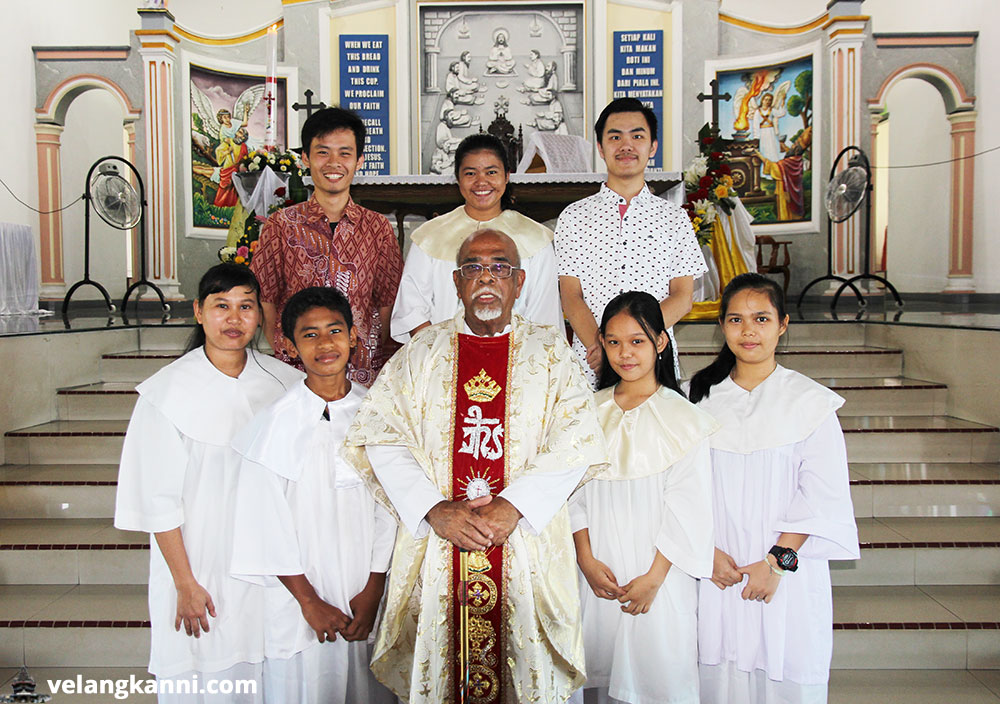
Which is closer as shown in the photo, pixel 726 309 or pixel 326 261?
pixel 726 309

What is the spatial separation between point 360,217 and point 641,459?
143cm

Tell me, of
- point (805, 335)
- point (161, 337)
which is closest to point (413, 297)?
point (161, 337)


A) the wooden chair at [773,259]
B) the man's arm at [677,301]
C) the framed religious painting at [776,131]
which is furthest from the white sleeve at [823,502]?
the framed religious painting at [776,131]

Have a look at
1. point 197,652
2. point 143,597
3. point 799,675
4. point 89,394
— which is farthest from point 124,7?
point 799,675

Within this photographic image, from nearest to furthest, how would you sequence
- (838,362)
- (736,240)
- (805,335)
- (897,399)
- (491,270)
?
(491,270) < (897,399) < (838,362) < (805,335) < (736,240)

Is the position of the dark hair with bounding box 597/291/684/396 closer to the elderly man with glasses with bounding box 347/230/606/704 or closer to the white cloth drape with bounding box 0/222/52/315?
the elderly man with glasses with bounding box 347/230/606/704

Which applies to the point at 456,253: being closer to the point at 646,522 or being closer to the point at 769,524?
the point at 646,522

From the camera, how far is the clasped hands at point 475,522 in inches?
86.5

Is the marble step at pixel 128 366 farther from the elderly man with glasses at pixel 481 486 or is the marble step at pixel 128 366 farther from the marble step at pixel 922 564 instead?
the marble step at pixel 922 564

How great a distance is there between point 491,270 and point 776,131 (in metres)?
10.1

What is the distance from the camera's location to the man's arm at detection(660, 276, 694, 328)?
294 cm

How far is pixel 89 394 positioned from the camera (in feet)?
17.1

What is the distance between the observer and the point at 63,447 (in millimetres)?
4750

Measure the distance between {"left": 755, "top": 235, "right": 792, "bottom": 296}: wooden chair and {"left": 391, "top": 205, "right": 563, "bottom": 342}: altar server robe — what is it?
7.57 m
